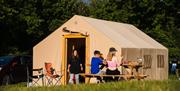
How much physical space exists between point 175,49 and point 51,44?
1840 cm

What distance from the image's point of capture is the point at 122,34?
27344mm

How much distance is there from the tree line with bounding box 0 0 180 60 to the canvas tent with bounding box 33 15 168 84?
11.6 meters

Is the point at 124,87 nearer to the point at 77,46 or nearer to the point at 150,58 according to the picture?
the point at 77,46

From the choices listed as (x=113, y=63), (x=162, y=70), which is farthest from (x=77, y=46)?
(x=113, y=63)

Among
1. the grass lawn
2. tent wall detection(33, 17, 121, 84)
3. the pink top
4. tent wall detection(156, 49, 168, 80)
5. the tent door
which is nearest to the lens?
the grass lawn

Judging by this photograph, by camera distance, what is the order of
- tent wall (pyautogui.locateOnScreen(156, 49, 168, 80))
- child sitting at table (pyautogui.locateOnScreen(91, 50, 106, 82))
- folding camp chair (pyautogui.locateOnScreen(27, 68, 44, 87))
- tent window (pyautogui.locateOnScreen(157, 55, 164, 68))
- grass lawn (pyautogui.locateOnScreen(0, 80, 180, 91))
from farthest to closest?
tent window (pyautogui.locateOnScreen(157, 55, 164, 68)) < tent wall (pyautogui.locateOnScreen(156, 49, 168, 80)) < folding camp chair (pyautogui.locateOnScreen(27, 68, 44, 87)) < child sitting at table (pyautogui.locateOnScreen(91, 50, 106, 82)) < grass lawn (pyautogui.locateOnScreen(0, 80, 180, 91))

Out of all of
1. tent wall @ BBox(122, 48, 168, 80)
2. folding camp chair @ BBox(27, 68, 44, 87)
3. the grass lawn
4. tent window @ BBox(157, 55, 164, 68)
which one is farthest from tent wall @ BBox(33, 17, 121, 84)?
the grass lawn

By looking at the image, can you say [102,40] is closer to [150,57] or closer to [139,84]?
[150,57]

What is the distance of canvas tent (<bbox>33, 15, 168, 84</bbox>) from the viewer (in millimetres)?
25031

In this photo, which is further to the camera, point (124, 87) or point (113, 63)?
point (113, 63)

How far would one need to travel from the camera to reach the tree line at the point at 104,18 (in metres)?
39.6

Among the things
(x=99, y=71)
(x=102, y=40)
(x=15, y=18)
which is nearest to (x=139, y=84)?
(x=99, y=71)

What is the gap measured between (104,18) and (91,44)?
15591 millimetres

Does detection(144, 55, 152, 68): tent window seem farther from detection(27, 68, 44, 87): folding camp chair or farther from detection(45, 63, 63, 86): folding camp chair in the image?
detection(27, 68, 44, 87): folding camp chair
